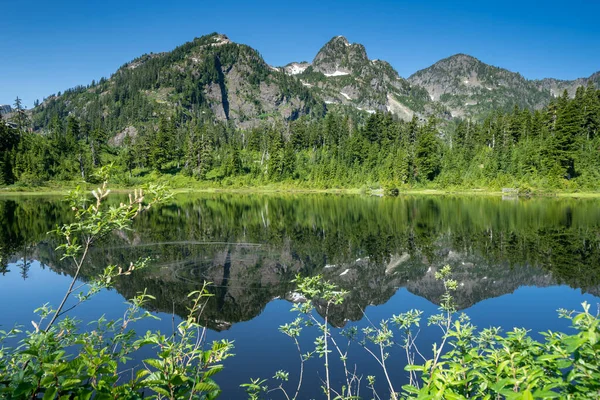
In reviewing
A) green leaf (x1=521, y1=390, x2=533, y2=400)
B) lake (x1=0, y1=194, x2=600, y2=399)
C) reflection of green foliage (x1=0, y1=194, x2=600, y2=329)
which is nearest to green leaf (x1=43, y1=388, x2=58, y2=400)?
green leaf (x1=521, y1=390, x2=533, y2=400)

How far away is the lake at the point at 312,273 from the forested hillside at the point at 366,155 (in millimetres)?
49094

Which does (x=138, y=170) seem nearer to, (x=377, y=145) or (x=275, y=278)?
(x=377, y=145)

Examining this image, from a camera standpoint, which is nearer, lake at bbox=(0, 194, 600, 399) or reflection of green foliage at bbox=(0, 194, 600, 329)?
lake at bbox=(0, 194, 600, 399)

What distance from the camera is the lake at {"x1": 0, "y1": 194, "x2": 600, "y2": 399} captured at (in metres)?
11.0

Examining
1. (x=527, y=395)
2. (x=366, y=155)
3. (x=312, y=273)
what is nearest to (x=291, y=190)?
(x=366, y=155)

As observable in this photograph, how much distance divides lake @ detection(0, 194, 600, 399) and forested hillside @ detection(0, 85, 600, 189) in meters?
49.1

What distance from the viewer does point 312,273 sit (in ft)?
56.1

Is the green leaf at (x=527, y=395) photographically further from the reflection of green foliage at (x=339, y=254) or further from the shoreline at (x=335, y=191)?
the shoreline at (x=335, y=191)

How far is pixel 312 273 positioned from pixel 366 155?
8495 cm

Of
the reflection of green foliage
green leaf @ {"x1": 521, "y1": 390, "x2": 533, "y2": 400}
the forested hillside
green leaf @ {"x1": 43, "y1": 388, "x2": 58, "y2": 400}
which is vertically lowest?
the reflection of green foliage

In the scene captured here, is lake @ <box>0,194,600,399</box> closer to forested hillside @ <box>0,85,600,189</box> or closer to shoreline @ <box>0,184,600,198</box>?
shoreline @ <box>0,184,600,198</box>

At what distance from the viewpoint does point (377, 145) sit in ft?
327

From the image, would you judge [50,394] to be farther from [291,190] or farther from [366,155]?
[366,155]

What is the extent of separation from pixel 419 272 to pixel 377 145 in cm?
8583
